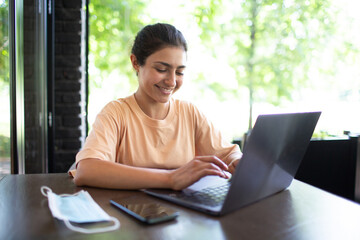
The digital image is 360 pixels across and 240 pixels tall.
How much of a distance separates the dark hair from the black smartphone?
0.76 meters

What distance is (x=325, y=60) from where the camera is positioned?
4.57m

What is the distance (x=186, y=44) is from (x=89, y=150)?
675 millimetres

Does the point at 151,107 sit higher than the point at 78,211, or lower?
higher

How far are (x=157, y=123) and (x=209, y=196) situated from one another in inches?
25.1

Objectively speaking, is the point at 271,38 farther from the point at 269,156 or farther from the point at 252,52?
the point at 269,156

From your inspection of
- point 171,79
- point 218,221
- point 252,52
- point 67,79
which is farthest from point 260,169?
point 252,52

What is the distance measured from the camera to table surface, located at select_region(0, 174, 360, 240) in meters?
0.69

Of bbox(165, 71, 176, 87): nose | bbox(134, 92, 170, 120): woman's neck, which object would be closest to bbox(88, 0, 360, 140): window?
bbox(134, 92, 170, 120): woman's neck

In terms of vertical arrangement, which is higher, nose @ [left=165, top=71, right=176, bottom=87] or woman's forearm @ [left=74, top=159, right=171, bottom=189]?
nose @ [left=165, top=71, right=176, bottom=87]

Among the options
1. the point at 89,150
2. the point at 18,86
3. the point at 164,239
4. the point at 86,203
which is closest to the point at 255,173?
the point at 164,239

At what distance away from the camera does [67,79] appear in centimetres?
277

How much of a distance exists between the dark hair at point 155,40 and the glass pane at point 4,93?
559 millimetres

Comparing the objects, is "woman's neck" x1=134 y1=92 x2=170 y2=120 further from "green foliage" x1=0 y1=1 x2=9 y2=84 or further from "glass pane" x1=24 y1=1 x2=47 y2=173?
"glass pane" x1=24 y1=1 x2=47 y2=173

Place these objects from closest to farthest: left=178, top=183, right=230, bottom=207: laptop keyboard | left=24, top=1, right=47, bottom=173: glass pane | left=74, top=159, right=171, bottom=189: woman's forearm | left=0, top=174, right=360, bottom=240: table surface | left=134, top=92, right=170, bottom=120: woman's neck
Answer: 1. left=0, top=174, right=360, bottom=240: table surface
2. left=178, top=183, right=230, bottom=207: laptop keyboard
3. left=74, top=159, right=171, bottom=189: woman's forearm
4. left=134, top=92, right=170, bottom=120: woman's neck
5. left=24, top=1, right=47, bottom=173: glass pane
